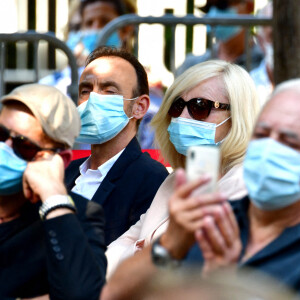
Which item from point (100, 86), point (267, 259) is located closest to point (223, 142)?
point (100, 86)

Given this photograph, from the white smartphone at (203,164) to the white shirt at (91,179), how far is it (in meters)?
2.09

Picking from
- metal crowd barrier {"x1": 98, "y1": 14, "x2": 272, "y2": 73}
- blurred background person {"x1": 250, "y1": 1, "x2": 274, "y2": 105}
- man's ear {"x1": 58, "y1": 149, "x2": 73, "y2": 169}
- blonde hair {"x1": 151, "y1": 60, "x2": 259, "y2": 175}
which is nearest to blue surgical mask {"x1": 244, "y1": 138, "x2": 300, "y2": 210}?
man's ear {"x1": 58, "y1": 149, "x2": 73, "y2": 169}

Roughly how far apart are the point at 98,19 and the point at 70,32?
309mm

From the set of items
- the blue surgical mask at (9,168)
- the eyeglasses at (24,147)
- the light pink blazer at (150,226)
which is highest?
the eyeglasses at (24,147)

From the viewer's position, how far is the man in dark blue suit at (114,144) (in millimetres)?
4277

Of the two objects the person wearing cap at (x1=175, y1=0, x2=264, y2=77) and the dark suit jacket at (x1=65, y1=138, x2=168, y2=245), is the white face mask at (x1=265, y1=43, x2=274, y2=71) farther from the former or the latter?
the dark suit jacket at (x1=65, y1=138, x2=168, y2=245)

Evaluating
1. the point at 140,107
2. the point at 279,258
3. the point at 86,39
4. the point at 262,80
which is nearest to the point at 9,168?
the point at 279,258

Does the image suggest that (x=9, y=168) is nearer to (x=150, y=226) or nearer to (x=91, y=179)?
(x=150, y=226)

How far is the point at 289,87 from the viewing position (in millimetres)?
2855

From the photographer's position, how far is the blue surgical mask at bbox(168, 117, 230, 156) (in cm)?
413

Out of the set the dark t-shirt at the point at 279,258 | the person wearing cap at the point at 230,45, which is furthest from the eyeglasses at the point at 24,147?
the person wearing cap at the point at 230,45

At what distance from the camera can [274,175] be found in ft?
8.86

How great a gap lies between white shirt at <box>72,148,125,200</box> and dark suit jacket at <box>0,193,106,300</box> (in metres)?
1.16

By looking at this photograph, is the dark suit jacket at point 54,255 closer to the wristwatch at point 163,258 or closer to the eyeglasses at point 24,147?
the eyeglasses at point 24,147
